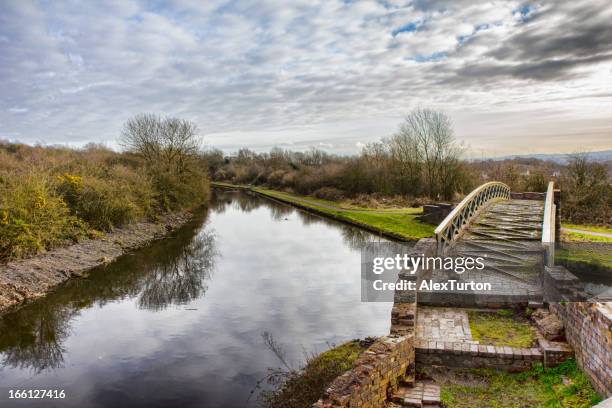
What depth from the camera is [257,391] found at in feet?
29.1

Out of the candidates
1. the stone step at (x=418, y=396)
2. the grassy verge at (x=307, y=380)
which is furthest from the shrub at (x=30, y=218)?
the stone step at (x=418, y=396)

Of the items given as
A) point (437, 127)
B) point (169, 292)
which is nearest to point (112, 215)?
point (169, 292)

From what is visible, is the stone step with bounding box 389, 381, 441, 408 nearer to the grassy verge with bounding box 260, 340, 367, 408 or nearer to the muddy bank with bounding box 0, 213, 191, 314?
the grassy verge with bounding box 260, 340, 367, 408

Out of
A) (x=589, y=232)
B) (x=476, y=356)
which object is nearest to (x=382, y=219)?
(x=589, y=232)

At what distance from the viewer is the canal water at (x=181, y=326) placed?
9180 millimetres

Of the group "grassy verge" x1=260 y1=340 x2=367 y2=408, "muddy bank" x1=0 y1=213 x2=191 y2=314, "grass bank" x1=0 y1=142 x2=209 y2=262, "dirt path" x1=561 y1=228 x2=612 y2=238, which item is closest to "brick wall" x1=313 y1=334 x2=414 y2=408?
"grassy verge" x1=260 y1=340 x2=367 y2=408

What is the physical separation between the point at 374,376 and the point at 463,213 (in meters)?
10.2

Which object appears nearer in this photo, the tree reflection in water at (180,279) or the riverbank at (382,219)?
the tree reflection in water at (180,279)

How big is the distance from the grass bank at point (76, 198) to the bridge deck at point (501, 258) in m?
15.4

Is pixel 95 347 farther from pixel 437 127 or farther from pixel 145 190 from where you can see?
pixel 437 127

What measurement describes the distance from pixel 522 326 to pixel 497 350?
138cm

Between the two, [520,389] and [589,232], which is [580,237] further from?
[520,389]

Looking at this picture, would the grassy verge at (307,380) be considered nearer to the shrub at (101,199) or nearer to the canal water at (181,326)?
the canal water at (181,326)

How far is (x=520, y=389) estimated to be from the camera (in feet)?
21.2
